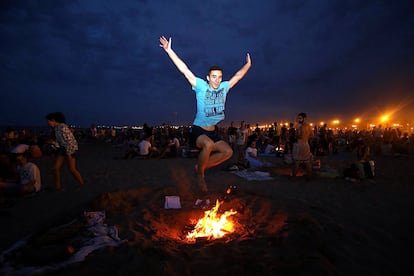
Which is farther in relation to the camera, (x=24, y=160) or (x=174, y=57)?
(x=24, y=160)

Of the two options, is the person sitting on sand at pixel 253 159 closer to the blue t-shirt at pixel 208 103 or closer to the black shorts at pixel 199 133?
the black shorts at pixel 199 133

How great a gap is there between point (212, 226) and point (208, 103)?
2229 millimetres

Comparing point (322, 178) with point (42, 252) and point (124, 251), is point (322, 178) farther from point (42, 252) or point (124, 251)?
point (42, 252)

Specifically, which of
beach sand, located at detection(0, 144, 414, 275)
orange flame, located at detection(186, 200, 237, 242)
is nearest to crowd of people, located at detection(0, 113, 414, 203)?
beach sand, located at detection(0, 144, 414, 275)

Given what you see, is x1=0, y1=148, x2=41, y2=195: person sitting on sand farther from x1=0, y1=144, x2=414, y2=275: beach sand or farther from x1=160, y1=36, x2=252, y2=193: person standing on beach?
x1=160, y1=36, x2=252, y2=193: person standing on beach

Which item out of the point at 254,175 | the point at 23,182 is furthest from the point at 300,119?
the point at 23,182

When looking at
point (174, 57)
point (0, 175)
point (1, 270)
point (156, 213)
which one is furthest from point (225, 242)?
point (0, 175)

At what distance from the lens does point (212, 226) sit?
12.7ft

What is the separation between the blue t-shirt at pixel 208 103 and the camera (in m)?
4.33

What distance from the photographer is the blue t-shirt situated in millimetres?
4332

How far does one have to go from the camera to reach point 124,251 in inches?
112

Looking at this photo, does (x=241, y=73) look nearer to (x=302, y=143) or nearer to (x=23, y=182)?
(x=302, y=143)

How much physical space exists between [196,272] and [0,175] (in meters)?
6.99

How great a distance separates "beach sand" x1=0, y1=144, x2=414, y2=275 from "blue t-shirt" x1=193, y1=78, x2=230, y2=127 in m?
1.80
